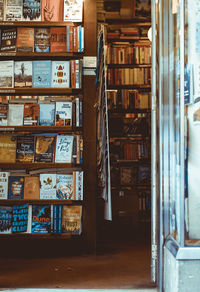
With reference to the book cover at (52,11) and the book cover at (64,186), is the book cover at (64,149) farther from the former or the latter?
the book cover at (52,11)

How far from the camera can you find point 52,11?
3.88m

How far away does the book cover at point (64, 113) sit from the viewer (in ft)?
12.8

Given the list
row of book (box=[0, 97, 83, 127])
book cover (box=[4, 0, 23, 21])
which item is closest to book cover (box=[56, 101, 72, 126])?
row of book (box=[0, 97, 83, 127])

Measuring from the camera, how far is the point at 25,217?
3838 millimetres

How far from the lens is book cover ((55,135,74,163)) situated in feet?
12.7

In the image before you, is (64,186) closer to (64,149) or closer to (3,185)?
(64,149)

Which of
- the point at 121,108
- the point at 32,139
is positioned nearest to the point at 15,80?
the point at 32,139

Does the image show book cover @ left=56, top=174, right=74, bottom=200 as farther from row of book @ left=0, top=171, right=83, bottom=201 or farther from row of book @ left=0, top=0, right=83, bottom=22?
row of book @ left=0, top=0, right=83, bottom=22

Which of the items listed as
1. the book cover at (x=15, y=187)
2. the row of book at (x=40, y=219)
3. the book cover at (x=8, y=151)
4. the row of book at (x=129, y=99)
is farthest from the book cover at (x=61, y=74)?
the row of book at (x=129, y=99)

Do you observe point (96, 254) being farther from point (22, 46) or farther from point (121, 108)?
point (121, 108)

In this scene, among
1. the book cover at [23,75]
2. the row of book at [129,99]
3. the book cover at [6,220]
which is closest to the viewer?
the book cover at [6,220]

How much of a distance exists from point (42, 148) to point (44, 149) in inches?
0.9

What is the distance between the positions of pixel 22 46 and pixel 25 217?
1.66 meters

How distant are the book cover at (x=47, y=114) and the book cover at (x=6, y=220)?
34.9 inches
